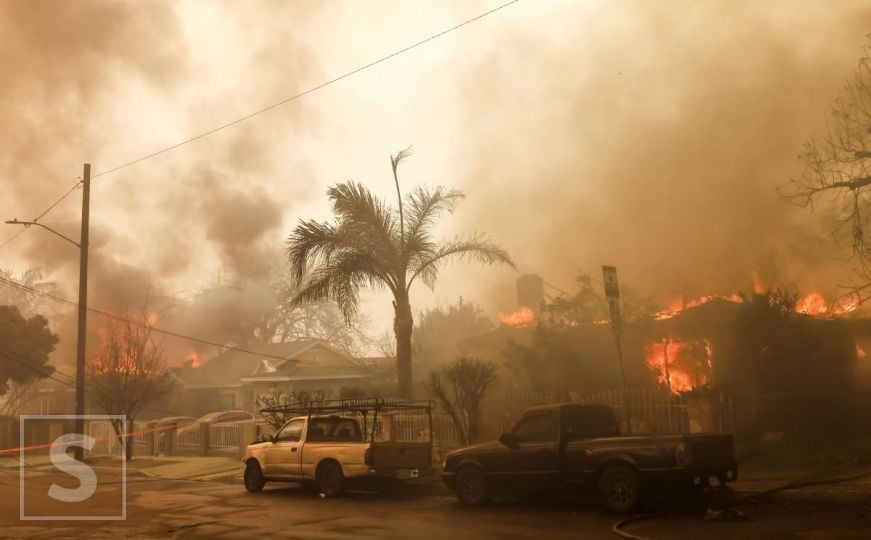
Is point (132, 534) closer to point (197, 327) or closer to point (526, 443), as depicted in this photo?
point (526, 443)

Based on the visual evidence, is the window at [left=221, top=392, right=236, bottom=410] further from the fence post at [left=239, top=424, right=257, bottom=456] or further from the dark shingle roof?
the fence post at [left=239, top=424, right=257, bottom=456]

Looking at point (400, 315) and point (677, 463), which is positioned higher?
point (400, 315)

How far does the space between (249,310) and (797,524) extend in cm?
5391

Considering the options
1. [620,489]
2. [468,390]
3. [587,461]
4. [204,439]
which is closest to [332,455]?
[468,390]

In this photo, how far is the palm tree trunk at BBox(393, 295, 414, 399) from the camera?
71.3ft

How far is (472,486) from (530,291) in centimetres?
3045

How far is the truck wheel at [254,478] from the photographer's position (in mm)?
15883

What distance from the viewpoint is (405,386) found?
71.8ft

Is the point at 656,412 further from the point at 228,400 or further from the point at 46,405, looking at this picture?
the point at 46,405

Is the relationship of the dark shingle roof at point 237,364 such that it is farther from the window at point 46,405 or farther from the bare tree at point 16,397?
the window at point 46,405

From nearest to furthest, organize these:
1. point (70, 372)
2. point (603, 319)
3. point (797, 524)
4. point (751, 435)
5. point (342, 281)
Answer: point (797, 524), point (751, 435), point (342, 281), point (603, 319), point (70, 372)

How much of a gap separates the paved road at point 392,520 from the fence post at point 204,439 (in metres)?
10.1

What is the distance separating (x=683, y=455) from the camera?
32.8 feet

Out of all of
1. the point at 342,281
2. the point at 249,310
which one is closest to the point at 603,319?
the point at 342,281
